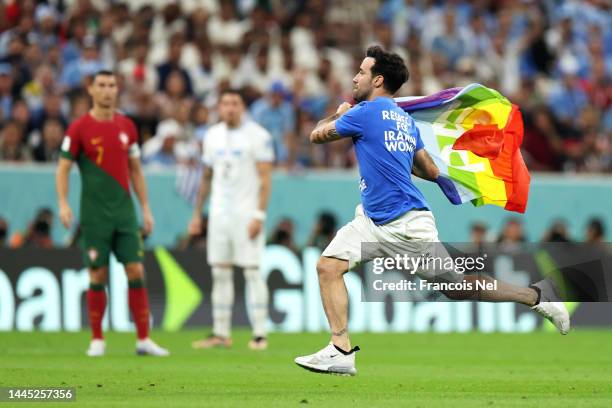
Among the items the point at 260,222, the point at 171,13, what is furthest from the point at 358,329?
the point at 171,13

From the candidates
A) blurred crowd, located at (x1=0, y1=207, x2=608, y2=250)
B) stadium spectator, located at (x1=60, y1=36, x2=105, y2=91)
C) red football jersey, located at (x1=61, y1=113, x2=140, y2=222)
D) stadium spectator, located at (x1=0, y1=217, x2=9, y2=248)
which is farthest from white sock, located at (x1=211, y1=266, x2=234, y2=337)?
stadium spectator, located at (x1=60, y1=36, x2=105, y2=91)

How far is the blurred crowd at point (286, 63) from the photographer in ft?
69.9

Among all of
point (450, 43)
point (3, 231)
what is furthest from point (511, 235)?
point (3, 231)

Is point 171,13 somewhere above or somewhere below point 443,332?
above

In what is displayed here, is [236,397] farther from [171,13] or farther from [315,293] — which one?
Result: [171,13]

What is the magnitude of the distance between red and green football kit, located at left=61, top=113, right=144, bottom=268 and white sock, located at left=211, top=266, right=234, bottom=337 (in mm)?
1833

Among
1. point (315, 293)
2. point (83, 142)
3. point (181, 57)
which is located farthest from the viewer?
point (181, 57)

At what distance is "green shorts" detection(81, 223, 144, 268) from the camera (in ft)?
46.4

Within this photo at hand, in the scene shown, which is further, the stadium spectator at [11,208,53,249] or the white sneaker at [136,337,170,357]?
the stadium spectator at [11,208,53,249]

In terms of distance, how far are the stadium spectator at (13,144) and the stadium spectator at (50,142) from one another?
0.16 metres

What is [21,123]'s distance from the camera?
2052cm

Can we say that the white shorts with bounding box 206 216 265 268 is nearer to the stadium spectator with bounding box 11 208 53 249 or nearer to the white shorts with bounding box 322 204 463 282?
the stadium spectator with bounding box 11 208 53 249

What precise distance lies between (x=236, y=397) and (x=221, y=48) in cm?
1381

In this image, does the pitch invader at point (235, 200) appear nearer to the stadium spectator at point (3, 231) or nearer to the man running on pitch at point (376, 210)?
the stadium spectator at point (3, 231)
